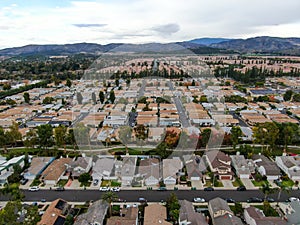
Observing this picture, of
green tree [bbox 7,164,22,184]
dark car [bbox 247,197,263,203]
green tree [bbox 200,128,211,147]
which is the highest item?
green tree [bbox 200,128,211,147]

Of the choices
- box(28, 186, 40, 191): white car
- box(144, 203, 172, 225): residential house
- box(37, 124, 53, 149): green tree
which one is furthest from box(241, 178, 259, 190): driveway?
box(37, 124, 53, 149): green tree

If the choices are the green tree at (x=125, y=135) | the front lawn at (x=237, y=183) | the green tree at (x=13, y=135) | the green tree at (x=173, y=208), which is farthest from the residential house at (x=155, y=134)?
the green tree at (x=13, y=135)

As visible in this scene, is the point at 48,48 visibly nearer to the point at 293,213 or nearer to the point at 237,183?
the point at 237,183

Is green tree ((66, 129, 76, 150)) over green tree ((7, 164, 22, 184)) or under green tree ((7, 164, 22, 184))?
over

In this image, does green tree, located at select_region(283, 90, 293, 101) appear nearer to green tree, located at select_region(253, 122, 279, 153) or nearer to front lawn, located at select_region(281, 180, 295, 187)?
green tree, located at select_region(253, 122, 279, 153)

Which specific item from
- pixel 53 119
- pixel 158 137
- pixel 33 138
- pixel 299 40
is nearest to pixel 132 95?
pixel 53 119

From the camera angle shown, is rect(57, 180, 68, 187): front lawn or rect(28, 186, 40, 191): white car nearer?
rect(28, 186, 40, 191): white car

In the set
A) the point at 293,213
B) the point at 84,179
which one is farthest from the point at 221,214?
the point at 84,179

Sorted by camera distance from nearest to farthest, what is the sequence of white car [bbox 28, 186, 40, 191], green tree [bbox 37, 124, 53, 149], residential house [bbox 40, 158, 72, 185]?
1. white car [bbox 28, 186, 40, 191]
2. residential house [bbox 40, 158, 72, 185]
3. green tree [bbox 37, 124, 53, 149]
